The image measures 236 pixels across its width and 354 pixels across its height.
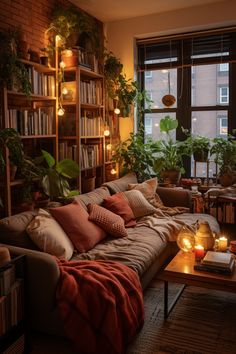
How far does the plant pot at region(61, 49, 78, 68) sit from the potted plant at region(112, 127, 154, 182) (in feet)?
4.48

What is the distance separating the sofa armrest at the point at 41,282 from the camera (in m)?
2.14

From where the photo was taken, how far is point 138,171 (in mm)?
4793

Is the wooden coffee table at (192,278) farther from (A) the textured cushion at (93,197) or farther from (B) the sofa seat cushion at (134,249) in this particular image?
(A) the textured cushion at (93,197)

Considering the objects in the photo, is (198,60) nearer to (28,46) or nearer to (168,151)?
(168,151)

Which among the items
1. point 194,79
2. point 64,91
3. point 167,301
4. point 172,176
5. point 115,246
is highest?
point 194,79

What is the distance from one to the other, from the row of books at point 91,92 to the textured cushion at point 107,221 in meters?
1.59

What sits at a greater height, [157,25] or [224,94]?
[157,25]

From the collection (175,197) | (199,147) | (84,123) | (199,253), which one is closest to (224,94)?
(199,147)

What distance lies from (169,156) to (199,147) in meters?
0.41

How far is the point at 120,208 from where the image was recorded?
3.56 metres

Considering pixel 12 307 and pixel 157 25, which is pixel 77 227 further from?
pixel 157 25

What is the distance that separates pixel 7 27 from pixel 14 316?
2730 mm

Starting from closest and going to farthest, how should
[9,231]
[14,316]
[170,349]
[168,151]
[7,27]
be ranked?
[14,316] < [170,349] < [9,231] < [7,27] < [168,151]

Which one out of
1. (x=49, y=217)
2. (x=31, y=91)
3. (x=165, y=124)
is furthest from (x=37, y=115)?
(x=165, y=124)
